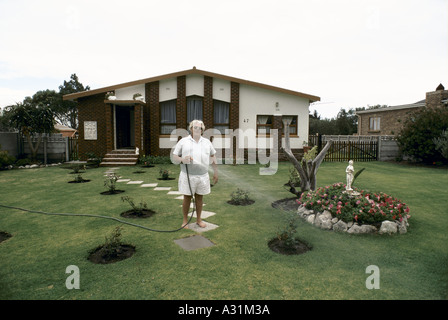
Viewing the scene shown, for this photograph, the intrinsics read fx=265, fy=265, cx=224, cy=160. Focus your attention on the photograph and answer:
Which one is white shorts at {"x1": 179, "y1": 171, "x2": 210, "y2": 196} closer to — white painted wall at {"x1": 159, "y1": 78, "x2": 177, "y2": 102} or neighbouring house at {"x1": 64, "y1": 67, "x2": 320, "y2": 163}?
neighbouring house at {"x1": 64, "y1": 67, "x2": 320, "y2": 163}

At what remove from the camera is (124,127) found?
16594 millimetres

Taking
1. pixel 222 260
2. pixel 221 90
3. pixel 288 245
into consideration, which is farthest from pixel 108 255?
pixel 221 90

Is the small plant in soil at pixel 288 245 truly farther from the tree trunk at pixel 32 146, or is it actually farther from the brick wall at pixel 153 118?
the tree trunk at pixel 32 146

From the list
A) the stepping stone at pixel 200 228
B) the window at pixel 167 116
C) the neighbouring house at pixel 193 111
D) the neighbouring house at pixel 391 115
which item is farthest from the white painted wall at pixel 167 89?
the neighbouring house at pixel 391 115

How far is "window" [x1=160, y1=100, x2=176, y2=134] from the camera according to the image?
50.5ft

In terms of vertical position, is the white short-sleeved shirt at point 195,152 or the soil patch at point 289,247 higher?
the white short-sleeved shirt at point 195,152

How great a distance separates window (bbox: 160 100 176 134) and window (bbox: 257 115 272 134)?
5036 millimetres

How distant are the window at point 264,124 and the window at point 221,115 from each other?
1880 mm

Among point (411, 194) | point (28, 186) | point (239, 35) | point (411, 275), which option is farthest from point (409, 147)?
point (28, 186)

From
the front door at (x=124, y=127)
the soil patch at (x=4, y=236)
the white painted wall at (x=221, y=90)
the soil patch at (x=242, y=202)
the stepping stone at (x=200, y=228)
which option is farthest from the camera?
the front door at (x=124, y=127)

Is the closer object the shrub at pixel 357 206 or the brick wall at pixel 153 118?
the shrub at pixel 357 206

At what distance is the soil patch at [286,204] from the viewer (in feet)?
18.3

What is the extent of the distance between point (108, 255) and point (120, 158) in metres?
11.2

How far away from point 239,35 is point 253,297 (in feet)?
35.3
